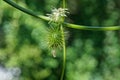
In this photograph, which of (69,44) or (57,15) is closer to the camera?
(57,15)

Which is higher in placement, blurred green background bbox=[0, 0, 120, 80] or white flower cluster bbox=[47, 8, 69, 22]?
white flower cluster bbox=[47, 8, 69, 22]

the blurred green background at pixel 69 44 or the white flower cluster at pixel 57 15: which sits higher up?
the white flower cluster at pixel 57 15

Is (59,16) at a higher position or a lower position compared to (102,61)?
higher

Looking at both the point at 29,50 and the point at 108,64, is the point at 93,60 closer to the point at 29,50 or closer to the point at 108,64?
the point at 108,64

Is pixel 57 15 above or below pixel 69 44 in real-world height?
above

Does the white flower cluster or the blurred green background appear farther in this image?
the blurred green background

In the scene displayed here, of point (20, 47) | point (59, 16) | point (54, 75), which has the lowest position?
point (54, 75)

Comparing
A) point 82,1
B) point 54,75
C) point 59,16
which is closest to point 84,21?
point 82,1

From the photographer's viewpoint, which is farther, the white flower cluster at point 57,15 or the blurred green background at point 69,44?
the blurred green background at point 69,44
